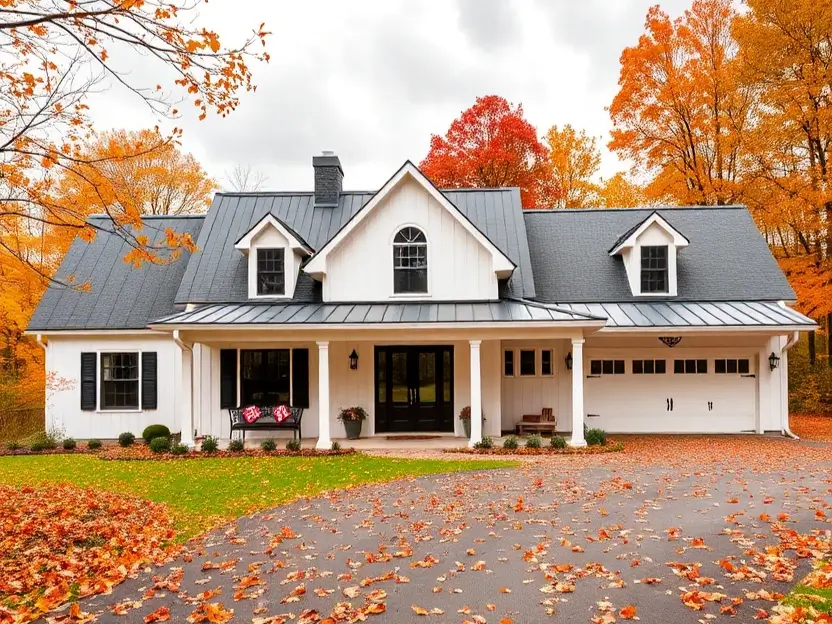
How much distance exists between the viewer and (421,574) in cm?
568

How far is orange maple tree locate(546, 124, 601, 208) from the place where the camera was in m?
29.8

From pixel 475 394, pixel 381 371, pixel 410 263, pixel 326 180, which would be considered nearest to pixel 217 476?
pixel 381 371

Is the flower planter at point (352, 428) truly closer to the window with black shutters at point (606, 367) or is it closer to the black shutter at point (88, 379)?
the window with black shutters at point (606, 367)

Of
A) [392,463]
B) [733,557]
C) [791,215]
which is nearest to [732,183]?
[791,215]

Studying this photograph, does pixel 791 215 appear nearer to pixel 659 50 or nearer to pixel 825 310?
pixel 825 310

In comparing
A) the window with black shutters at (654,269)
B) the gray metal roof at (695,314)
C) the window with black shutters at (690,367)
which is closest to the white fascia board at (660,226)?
the window with black shutters at (654,269)

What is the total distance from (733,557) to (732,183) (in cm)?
1954

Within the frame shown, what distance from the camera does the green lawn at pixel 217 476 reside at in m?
8.75

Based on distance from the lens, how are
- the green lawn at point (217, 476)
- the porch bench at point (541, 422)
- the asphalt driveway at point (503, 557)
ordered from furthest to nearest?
the porch bench at point (541, 422) < the green lawn at point (217, 476) < the asphalt driveway at point (503, 557)

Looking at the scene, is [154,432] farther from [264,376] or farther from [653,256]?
[653,256]

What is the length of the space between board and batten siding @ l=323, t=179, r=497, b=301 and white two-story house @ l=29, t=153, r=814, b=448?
1.5 inches

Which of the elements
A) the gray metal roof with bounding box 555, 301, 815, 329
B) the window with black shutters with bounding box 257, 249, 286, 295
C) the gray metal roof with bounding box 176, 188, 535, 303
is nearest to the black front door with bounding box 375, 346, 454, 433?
the gray metal roof with bounding box 176, 188, 535, 303

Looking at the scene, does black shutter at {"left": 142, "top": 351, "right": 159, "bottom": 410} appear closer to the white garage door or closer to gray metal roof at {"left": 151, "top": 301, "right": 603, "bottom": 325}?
gray metal roof at {"left": 151, "top": 301, "right": 603, "bottom": 325}

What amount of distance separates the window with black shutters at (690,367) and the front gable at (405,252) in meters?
5.34
